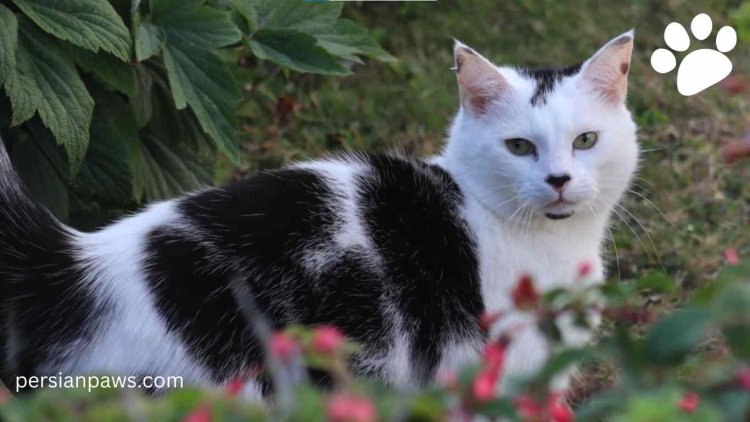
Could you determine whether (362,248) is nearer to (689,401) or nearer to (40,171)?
(40,171)

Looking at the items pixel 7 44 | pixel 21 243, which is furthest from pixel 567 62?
pixel 21 243

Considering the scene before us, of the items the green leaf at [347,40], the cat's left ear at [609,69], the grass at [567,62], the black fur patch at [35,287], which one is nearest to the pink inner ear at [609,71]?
the cat's left ear at [609,69]

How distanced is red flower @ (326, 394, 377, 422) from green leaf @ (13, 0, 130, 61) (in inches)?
55.4

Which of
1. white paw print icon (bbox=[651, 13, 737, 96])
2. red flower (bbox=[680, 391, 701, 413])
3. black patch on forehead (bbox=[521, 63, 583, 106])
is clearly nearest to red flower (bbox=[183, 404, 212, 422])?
red flower (bbox=[680, 391, 701, 413])

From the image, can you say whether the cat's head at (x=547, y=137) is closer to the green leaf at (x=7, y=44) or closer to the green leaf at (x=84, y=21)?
the green leaf at (x=84, y=21)

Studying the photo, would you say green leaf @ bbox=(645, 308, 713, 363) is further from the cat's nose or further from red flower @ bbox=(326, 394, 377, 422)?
the cat's nose

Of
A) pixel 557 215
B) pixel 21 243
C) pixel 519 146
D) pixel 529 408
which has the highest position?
pixel 529 408

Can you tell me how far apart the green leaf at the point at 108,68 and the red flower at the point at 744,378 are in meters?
1.64

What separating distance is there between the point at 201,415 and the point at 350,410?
0.12m

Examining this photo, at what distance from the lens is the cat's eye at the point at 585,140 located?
2.17 m

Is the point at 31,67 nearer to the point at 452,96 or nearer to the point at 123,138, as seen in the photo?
the point at 123,138

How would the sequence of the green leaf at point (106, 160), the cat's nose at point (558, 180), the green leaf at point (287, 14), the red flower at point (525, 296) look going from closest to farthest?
1. the red flower at point (525, 296)
2. the cat's nose at point (558, 180)
3. the green leaf at point (106, 160)
4. the green leaf at point (287, 14)

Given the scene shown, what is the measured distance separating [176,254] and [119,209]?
66cm

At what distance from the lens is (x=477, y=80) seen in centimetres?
226
